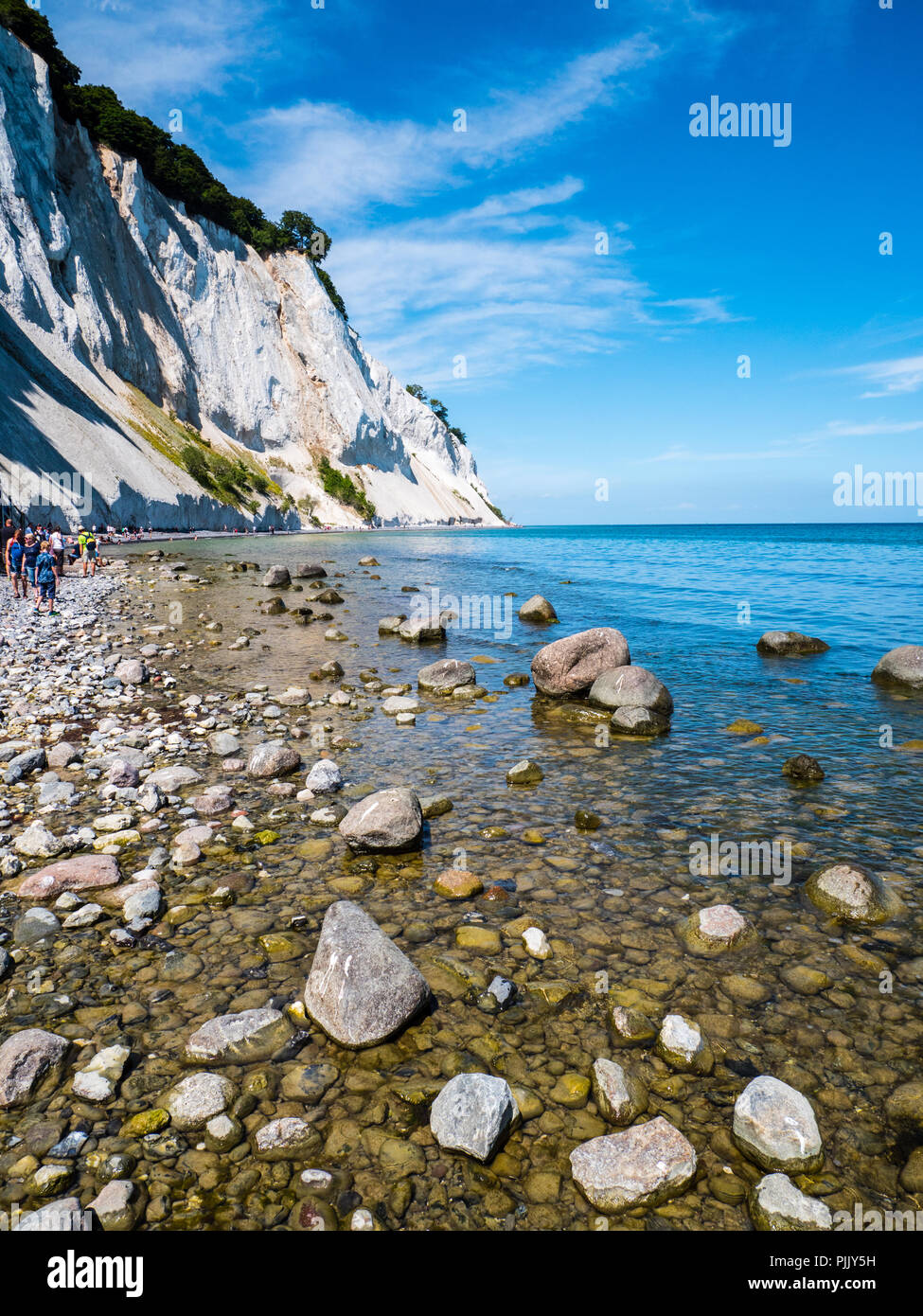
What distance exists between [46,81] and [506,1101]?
91352mm

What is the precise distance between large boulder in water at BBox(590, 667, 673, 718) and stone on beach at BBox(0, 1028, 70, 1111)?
31.9ft

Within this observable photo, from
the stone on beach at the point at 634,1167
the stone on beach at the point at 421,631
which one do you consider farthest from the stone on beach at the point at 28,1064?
the stone on beach at the point at 421,631

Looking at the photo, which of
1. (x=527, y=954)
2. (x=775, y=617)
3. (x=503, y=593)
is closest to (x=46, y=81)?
(x=503, y=593)

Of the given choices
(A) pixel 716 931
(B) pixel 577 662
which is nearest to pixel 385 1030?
(A) pixel 716 931

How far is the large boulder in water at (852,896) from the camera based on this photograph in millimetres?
6039

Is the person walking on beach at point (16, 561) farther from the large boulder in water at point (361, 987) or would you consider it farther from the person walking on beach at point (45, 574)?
the large boulder in water at point (361, 987)

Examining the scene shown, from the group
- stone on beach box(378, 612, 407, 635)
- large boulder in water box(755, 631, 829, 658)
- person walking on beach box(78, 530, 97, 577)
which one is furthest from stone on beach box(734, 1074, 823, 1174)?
person walking on beach box(78, 530, 97, 577)

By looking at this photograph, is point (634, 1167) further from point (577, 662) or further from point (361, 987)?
point (577, 662)

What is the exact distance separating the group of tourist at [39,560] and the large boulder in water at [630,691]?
18099 mm

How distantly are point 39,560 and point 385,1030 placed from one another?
22.4 meters

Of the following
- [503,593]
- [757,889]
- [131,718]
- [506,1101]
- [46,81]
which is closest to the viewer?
[506,1101]

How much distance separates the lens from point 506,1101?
379 cm

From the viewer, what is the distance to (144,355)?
8081cm
